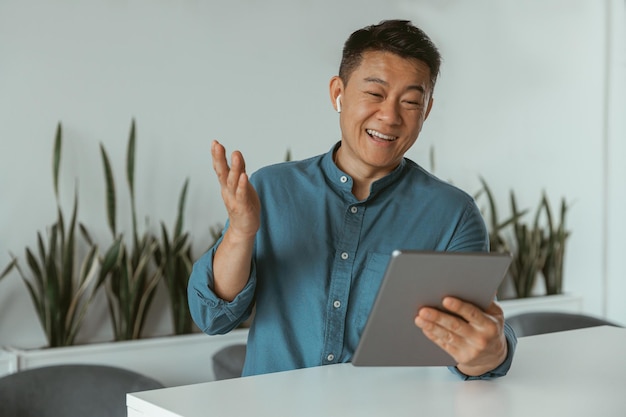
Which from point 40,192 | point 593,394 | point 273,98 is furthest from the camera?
point 273,98

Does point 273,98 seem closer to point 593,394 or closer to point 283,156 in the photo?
point 283,156

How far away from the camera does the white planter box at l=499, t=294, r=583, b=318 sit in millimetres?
4938

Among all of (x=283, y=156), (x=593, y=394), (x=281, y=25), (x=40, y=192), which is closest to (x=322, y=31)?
(x=281, y=25)

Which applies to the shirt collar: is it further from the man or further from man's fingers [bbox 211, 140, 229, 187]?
man's fingers [bbox 211, 140, 229, 187]

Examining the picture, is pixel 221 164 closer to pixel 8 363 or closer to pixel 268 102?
pixel 8 363

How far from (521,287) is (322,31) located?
6.30ft

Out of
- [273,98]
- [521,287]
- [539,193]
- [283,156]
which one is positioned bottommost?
[521,287]

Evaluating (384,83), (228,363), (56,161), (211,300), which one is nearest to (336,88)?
(384,83)

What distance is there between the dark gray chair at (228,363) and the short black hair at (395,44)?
2012 millimetres

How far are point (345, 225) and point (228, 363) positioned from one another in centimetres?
193

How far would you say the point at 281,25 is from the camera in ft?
14.6

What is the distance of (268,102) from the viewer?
4430 mm

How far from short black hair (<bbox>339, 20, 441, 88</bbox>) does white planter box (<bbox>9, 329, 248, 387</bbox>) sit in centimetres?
227

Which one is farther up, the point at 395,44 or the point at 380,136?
the point at 395,44
